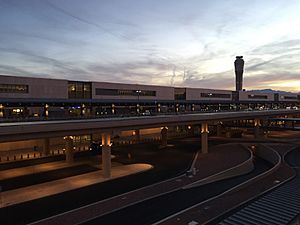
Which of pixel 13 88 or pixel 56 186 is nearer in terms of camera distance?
pixel 56 186

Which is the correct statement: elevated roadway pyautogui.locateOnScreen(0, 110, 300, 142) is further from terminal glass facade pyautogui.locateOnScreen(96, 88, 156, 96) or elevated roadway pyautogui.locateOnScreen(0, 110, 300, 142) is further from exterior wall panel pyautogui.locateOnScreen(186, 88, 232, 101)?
exterior wall panel pyautogui.locateOnScreen(186, 88, 232, 101)

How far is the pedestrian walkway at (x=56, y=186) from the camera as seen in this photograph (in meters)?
27.7

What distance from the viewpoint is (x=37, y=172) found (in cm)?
3891

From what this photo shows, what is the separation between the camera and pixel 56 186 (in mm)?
31453

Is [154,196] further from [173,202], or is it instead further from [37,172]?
[37,172]

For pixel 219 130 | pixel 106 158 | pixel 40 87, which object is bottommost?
pixel 219 130

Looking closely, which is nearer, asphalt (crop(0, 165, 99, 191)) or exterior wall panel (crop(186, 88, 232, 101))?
asphalt (crop(0, 165, 99, 191))

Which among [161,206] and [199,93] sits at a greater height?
[199,93]

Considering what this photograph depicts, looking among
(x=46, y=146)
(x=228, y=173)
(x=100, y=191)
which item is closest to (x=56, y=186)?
(x=100, y=191)

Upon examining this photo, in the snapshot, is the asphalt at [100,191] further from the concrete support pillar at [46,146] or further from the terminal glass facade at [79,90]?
the terminal glass facade at [79,90]

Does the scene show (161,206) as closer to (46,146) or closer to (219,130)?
(46,146)

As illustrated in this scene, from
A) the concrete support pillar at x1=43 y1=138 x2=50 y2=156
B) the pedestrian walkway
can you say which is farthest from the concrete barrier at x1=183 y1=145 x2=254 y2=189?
the concrete support pillar at x1=43 y1=138 x2=50 y2=156

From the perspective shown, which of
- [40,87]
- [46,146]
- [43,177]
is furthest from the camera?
[40,87]

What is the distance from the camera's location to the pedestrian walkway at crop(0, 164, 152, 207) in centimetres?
2772
